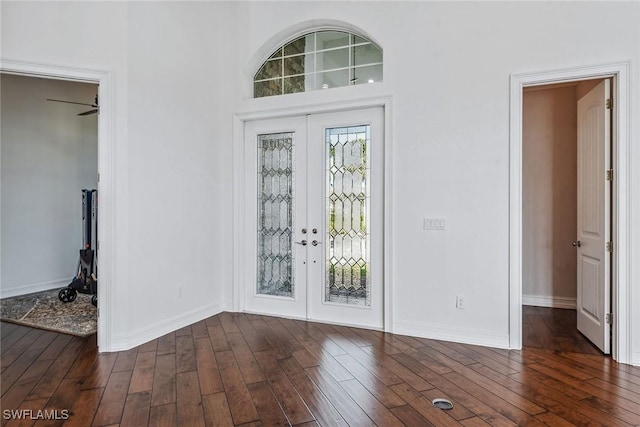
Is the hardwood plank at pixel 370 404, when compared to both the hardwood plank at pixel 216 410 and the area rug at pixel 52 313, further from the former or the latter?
the area rug at pixel 52 313

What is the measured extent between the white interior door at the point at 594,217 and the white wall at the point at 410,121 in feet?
0.71

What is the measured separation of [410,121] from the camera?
3.81m

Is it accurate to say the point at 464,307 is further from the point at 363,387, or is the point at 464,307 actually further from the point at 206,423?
the point at 206,423

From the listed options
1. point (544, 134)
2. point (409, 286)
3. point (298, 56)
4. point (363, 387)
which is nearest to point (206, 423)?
point (363, 387)

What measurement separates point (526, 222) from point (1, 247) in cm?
725

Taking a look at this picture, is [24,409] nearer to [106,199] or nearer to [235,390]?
[235,390]

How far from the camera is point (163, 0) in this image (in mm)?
3836

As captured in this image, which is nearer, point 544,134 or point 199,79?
point 199,79

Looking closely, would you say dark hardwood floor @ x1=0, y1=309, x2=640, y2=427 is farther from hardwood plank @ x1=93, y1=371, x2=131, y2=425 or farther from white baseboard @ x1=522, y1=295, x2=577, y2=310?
white baseboard @ x1=522, y1=295, x2=577, y2=310

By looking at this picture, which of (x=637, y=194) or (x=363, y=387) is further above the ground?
(x=637, y=194)

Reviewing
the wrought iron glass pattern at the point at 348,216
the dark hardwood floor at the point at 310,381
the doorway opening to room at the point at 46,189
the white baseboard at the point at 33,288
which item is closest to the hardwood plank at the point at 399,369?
the dark hardwood floor at the point at 310,381

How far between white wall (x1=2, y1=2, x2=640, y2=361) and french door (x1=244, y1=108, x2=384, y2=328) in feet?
0.94

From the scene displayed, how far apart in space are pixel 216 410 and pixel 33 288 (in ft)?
15.7

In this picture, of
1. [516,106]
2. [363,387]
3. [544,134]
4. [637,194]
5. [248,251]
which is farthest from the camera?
[544,134]
